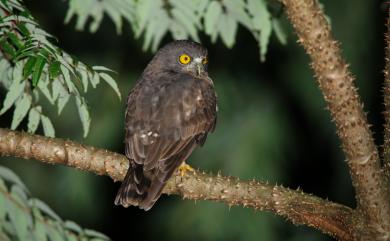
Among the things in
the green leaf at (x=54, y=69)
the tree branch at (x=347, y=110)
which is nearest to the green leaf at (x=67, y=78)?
the green leaf at (x=54, y=69)

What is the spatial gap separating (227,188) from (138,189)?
2.45ft

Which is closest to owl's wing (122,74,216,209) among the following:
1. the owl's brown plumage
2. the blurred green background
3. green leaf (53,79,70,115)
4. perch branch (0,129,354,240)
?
the owl's brown plumage

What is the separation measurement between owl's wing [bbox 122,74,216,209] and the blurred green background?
9.17 ft

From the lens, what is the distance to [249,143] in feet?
26.5

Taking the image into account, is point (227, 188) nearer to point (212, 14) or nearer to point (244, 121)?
point (212, 14)

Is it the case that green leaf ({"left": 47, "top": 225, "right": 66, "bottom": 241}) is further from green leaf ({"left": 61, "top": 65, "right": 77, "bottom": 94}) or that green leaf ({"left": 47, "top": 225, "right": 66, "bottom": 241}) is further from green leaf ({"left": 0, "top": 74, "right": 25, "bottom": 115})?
A: green leaf ({"left": 61, "top": 65, "right": 77, "bottom": 94})

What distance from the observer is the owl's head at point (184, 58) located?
5.52 meters

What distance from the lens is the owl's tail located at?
4.17 m

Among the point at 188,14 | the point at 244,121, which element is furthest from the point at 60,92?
the point at 244,121

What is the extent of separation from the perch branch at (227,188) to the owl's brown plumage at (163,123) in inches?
18.2

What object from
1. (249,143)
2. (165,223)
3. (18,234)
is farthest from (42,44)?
(165,223)

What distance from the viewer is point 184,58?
5.55m

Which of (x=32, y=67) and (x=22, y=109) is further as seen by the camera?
(x=22, y=109)

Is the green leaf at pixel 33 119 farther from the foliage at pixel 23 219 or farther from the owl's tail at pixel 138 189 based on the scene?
the owl's tail at pixel 138 189
